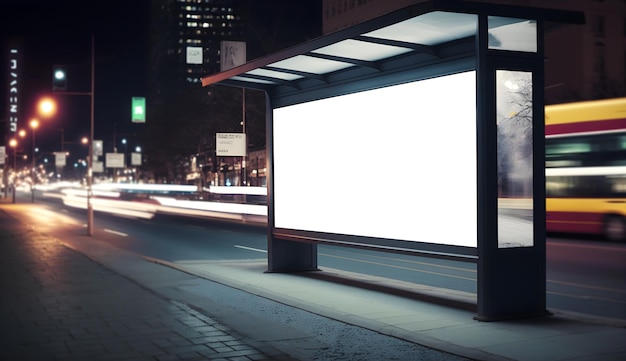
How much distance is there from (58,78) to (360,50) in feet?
48.9

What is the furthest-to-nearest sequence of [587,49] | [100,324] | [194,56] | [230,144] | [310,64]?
[587,49] < [230,144] < [194,56] < [310,64] < [100,324]

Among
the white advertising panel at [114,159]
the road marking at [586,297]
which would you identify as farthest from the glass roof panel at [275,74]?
the white advertising panel at [114,159]

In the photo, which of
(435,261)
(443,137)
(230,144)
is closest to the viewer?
(443,137)

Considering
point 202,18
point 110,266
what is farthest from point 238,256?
point 202,18

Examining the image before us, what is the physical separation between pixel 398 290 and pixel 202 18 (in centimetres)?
3293

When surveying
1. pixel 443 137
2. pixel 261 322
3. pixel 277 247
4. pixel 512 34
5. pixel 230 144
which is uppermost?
pixel 512 34

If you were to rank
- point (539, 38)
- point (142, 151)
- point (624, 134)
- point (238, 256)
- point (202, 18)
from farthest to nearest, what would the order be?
point (142, 151), point (202, 18), point (624, 134), point (238, 256), point (539, 38)

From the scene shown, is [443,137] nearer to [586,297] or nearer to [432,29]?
[432,29]

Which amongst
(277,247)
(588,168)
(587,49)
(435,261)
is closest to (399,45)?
(277,247)

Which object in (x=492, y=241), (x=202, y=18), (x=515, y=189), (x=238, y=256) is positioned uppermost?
(x=202, y=18)

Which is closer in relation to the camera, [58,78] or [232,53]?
[58,78]

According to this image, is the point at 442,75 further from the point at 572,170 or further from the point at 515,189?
the point at 572,170

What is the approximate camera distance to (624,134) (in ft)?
66.7

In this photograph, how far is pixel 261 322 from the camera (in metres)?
8.80
